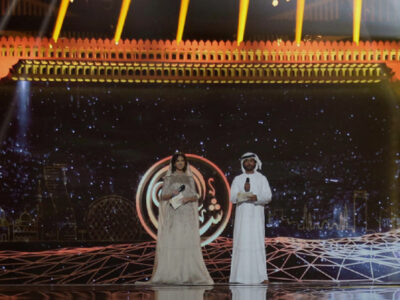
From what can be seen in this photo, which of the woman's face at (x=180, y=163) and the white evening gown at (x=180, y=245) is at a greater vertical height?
the woman's face at (x=180, y=163)

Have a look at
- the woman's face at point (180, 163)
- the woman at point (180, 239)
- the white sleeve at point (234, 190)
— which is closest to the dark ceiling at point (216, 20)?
the woman's face at point (180, 163)

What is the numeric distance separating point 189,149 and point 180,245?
3.61 feet

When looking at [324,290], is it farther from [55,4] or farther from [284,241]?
[55,4]

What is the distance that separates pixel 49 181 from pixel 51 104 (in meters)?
0.86

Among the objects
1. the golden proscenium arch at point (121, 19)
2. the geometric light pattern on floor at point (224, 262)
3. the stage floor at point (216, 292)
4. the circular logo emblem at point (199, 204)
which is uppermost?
the golden proscenium arch at point (121, 19)

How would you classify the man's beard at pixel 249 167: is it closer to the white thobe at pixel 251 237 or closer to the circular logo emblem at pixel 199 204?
the white thobe at pixel 251 237

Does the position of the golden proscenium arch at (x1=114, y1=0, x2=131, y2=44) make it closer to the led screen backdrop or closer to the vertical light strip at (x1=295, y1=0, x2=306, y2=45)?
the led screen backdrop

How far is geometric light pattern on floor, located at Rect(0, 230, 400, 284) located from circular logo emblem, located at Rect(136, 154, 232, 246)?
16 cm

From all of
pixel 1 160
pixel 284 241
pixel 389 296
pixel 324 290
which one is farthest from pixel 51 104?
pixel 389 296

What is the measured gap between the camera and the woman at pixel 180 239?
26.7 feet

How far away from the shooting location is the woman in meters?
8.14

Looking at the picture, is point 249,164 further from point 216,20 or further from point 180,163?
point 216,20

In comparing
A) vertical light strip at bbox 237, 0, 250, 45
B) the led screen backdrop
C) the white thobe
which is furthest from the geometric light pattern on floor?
vertical light strip at bbox 237, 0, 250, 45

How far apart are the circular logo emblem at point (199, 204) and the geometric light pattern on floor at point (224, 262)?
0.53ft
